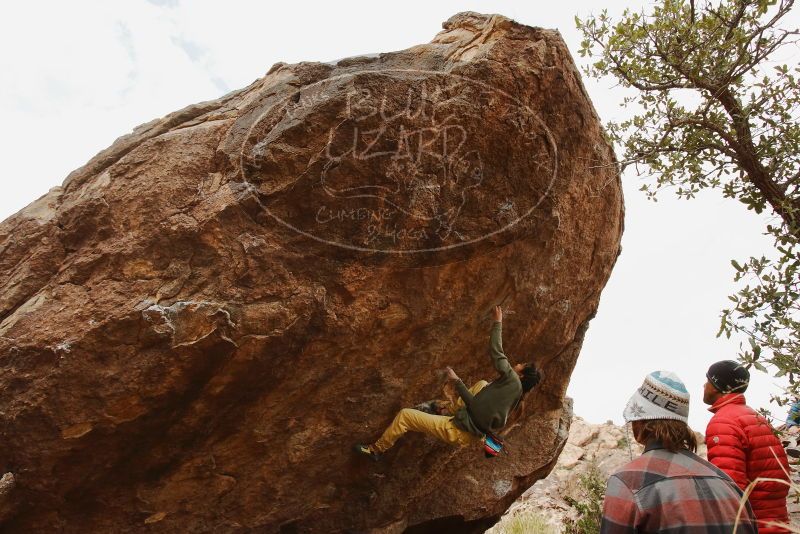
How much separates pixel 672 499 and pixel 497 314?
3.79 m

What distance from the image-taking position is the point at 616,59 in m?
6.16

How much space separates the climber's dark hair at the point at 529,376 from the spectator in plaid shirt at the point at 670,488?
3.48 metres

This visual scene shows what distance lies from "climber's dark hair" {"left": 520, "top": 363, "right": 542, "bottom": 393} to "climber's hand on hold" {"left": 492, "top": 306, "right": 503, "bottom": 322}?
626 mm

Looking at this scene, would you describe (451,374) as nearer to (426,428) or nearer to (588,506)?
(426,428)

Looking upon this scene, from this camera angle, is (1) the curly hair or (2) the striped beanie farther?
(2) the striped beanie

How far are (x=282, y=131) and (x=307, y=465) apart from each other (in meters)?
3.64

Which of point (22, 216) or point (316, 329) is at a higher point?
point (22, 216)

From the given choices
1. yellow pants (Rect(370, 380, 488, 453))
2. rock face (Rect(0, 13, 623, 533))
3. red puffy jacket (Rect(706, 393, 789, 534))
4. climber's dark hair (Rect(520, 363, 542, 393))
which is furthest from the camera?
climber's dark hair (Rect(520, 363, 542, 393))

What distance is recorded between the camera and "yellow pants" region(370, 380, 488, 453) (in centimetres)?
635

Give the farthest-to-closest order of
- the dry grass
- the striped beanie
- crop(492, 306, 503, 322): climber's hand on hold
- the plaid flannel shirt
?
1. the dry grass
2. crop(492, 306, 503, 322): climber's hand on hold
3. the striped beanie
4. the plaid flannel shirt

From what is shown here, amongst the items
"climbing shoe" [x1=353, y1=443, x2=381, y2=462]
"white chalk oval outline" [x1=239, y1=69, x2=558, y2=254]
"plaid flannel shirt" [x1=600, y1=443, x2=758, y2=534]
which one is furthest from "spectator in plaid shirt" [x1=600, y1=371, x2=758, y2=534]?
"climbing shoe" [x1=353, y1=443, x2=381, y2=462]

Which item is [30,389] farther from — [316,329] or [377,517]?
[377,517]

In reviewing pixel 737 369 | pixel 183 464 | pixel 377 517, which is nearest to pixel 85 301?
pixel 183 464

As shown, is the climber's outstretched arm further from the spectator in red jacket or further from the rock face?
the spectator in red jacket
